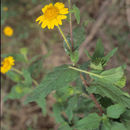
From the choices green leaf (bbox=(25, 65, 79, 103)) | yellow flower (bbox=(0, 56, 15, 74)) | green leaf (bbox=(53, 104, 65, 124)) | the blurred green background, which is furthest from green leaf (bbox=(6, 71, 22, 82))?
green leaf (bbox=(25, 65, 79, 103))

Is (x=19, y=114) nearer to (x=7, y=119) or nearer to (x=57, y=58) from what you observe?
(x=7, y=119)

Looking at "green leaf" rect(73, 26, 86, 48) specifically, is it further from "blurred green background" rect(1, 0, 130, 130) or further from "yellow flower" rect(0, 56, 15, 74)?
"blurred green background" rect(1, 0, 130, 130)

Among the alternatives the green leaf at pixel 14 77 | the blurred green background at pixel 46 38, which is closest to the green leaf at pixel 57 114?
the green leaf at pixel 14 77

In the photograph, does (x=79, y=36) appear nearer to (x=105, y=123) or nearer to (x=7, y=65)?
(x=105, y=123)

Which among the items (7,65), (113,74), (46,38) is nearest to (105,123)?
(113,74)

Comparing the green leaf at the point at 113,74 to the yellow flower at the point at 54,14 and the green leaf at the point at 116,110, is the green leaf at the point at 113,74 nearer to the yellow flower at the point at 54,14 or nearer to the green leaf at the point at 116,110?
the green leaf at the point at 116,110

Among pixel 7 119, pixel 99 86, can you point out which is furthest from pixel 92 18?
pixel 7 119
